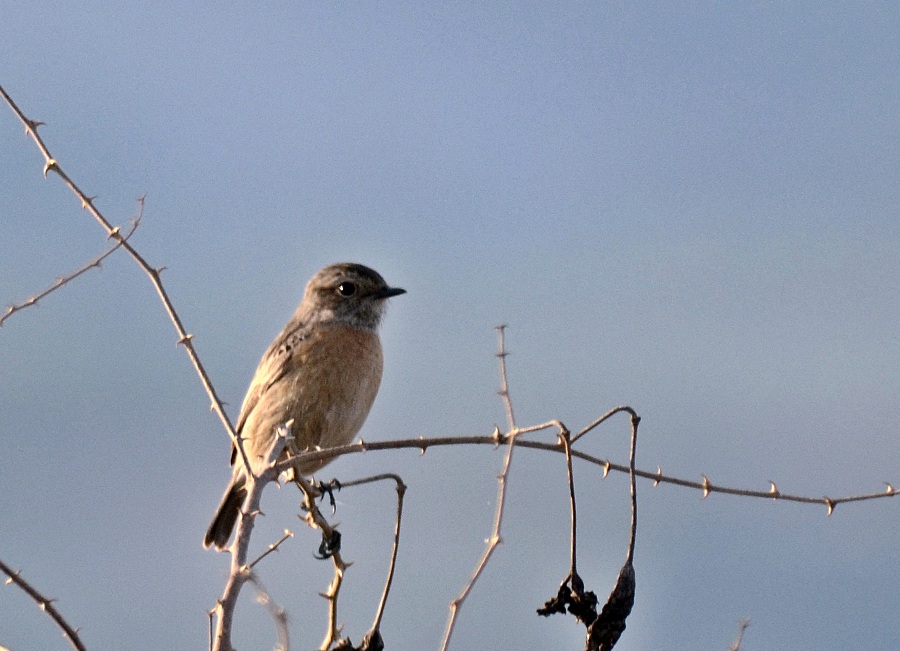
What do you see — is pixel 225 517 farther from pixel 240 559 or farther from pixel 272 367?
pixel 240 559

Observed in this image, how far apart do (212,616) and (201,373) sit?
70 cm

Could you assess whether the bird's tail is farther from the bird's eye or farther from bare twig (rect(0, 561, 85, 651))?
bare twig (rect(0, 561, 85, 651))

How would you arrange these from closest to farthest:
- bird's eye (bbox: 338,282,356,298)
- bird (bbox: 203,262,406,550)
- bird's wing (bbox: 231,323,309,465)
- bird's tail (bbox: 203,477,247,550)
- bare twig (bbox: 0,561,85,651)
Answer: bare twig (bbox: 0,561,85,651), bird (bbox: 203,262,406,550), bird's wing (bbox: 231,323,309,465), bird's tail (bbox: 203,477,247,550), bird's eye (bbox: 338,282,356,298)

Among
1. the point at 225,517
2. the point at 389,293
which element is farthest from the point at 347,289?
the point at 225,517

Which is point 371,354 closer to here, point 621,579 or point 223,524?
point 223,524

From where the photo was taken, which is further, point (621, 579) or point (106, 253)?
point (106, 253)

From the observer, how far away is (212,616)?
3.15 m

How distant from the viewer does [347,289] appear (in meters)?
8.00

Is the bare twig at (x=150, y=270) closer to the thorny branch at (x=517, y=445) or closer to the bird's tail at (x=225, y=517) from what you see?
the thorny branch at (x=517, y=445)

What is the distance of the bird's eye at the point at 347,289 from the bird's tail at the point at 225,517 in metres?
1.49

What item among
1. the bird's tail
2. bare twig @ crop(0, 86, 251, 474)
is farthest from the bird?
bare twig @ crop(0, 86, 251, 474)

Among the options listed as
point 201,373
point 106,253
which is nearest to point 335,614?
point 201,373

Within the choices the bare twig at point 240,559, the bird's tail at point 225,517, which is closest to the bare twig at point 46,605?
the bare twig at point 240,559

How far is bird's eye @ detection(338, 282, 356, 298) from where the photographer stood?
7973mm
